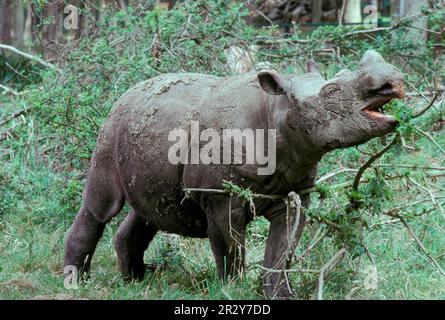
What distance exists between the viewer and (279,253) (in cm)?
661

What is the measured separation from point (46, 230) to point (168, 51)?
2550 mm

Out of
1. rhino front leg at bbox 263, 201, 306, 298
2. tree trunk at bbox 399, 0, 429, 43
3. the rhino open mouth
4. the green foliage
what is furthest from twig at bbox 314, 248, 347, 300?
tree trunk at bbox 399, 0, 429, 43

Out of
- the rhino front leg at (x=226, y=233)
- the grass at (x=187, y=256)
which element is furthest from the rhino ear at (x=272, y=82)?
the grass at (x=187, y=256)

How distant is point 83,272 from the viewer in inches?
307

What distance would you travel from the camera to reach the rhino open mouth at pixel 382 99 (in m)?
5.48

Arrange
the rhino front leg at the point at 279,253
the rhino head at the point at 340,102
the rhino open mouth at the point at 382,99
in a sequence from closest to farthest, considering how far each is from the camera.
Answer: the rhino open mouth at the point at 382,99
the rhino head at the point at 340,102
the rhino front leg at the point at 279,253

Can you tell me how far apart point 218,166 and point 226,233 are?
20.8 inches

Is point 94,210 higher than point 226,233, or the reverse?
point 226,233

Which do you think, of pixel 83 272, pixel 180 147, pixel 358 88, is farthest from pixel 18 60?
pixel 358 88

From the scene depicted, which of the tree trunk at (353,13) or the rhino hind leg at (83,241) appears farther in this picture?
the tree trunk at (353,13)

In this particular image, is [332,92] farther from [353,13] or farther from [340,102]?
[353,13]

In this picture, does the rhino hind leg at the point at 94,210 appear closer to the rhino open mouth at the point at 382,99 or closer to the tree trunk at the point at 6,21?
the rhino open mouth at the point at 382,99

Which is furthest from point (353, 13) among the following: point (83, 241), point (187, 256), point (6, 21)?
point (83, 241)
